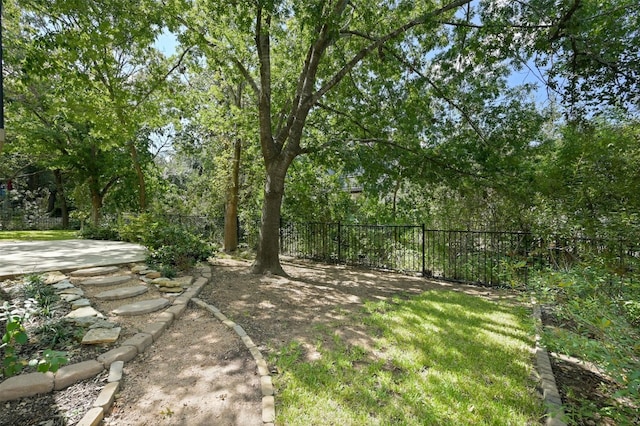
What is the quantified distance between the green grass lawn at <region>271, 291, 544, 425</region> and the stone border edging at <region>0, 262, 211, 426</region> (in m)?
1.20

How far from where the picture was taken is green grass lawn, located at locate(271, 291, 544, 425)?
83.0 inches

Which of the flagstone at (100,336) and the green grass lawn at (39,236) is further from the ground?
the green grass lawn at (39,236)

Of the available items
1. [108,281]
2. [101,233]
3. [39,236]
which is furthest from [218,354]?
[39,236]

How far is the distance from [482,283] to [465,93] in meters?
4.05

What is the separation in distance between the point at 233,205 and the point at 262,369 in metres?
7.31

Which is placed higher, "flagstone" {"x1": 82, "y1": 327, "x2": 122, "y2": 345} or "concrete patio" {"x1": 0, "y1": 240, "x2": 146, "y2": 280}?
"concrete patio" {"x1": 0, "y1": 240, "x2": 146, "y2": 280}

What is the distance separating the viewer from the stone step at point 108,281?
4.43 metres

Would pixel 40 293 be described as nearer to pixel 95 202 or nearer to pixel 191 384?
pixel 191 384

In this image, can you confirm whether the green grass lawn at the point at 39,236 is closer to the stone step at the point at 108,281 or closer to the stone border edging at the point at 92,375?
the stone step at the point at 108,281

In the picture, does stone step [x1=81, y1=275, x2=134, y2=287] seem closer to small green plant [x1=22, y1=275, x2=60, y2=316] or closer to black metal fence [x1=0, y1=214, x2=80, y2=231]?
small green plant [x1=22, y1=275, x2=60, y2=316]

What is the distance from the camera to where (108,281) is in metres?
4.52

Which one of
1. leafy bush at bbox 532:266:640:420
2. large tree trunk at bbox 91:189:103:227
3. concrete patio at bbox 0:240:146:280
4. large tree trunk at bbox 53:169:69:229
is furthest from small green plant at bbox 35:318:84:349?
large tree trunk at bbox 53:169:69:229

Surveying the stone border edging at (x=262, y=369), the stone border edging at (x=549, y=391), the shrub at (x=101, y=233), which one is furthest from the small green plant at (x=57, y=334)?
the shrub at (x=101, y=233)

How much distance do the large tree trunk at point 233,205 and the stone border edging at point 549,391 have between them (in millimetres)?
8112
